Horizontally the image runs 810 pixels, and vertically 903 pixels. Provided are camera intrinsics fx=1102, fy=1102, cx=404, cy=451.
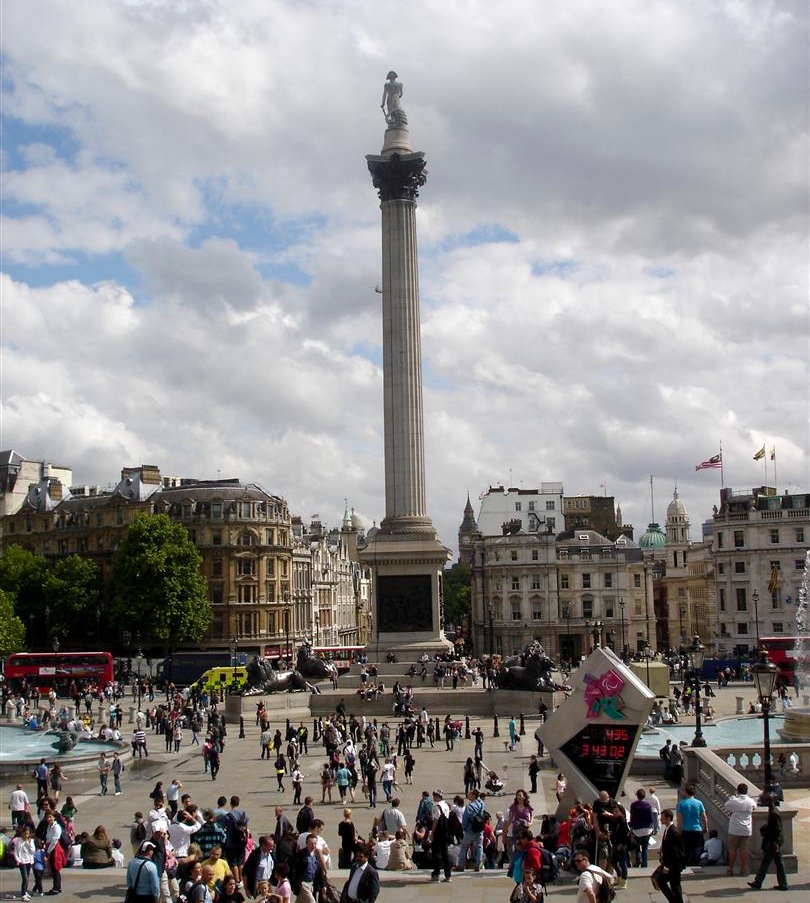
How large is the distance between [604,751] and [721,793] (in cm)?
239

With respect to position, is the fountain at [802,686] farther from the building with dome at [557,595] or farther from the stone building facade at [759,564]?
the building with dome at [557,595]

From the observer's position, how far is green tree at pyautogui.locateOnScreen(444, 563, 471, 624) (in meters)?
151

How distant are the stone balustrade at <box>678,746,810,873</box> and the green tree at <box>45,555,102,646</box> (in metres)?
67.1

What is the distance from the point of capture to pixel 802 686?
5469 cm

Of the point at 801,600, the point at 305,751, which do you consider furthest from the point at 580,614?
the point at 305,751

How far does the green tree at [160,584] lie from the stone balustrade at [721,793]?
192ft

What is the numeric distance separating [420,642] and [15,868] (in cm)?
4424

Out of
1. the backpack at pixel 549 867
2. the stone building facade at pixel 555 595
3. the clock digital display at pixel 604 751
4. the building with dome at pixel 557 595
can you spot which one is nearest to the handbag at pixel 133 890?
the backpack at pixel 549 867

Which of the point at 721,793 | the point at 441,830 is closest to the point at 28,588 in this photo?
the point at 441,830

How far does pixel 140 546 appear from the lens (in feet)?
263

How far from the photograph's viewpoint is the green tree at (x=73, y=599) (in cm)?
8406

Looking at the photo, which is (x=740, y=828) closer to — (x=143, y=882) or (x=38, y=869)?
(x=143, y=882)

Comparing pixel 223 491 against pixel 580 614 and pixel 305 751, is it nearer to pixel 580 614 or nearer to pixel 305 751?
pixel 580 614

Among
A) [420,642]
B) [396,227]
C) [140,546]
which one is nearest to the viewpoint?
[420,642]
